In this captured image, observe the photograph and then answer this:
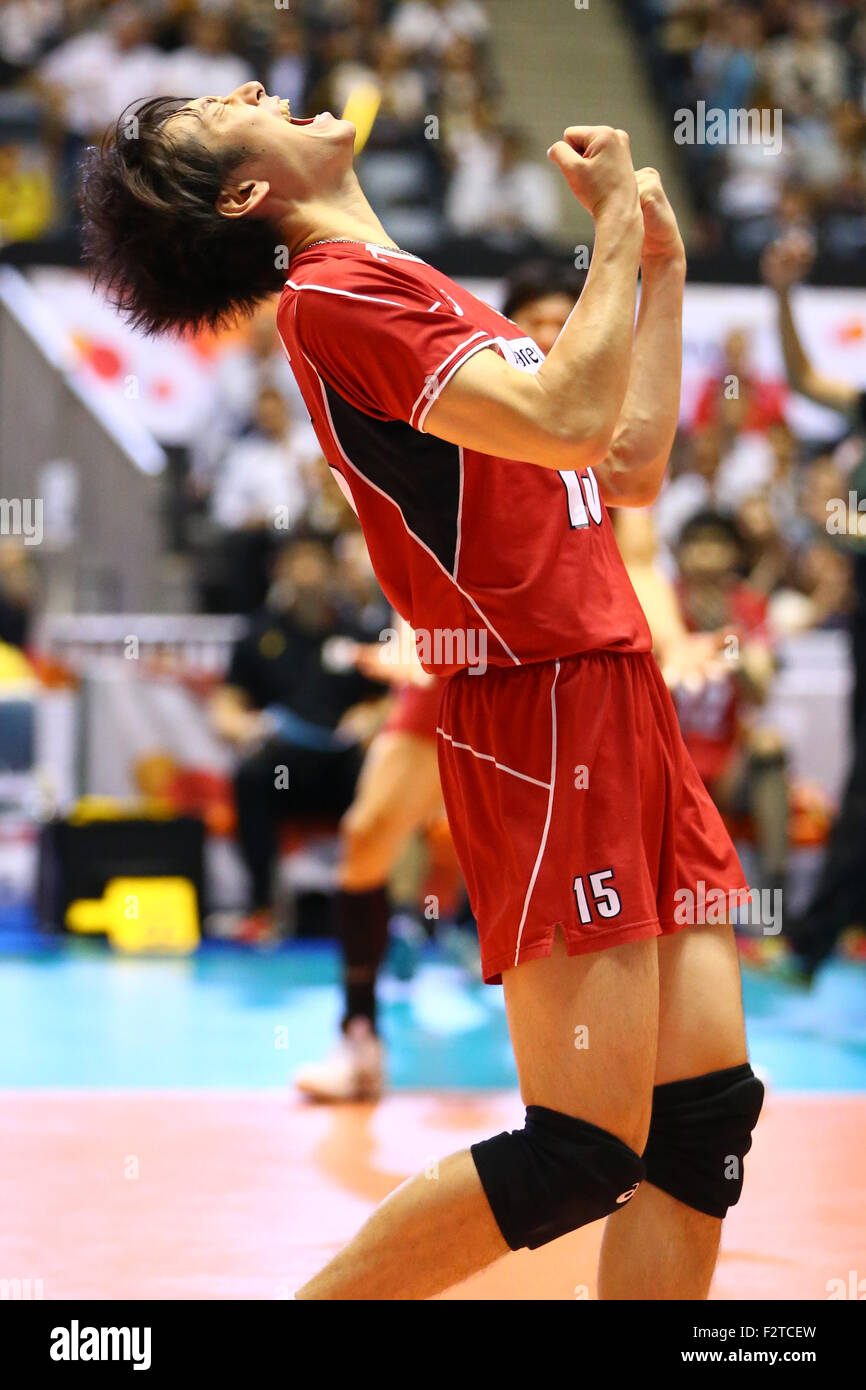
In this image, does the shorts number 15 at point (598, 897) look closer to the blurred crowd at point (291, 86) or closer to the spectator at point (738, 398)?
the spectator at point (738, 398)

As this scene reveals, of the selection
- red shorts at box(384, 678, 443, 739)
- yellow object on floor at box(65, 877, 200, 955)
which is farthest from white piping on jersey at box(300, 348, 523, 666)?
yellow object on floor at box(65, 877, 200, 955)

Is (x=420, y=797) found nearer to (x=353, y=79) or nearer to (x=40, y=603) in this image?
(x=40, y=603)

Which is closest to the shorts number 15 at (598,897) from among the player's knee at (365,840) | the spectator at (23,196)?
the player's knee at (365,840)

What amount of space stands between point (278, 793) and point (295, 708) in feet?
1.37

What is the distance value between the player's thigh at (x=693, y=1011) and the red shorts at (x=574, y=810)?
4 centimetres

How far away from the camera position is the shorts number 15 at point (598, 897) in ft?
6.05

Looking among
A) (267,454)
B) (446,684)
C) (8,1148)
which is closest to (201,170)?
(446,684)

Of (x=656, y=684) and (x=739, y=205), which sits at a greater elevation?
(x=739, y=205)

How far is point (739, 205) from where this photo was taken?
10.8 meters

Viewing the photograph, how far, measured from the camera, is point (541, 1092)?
6.07 ft

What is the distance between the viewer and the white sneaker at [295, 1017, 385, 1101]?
4000mm

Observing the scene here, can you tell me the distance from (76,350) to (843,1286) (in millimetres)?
7568

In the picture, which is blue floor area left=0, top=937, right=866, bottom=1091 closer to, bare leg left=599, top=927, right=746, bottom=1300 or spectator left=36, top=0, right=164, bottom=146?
bare leg left=599, top=927, right=746, bottom=1300

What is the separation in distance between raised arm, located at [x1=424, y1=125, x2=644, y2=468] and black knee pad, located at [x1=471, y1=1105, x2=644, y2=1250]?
789 mm
